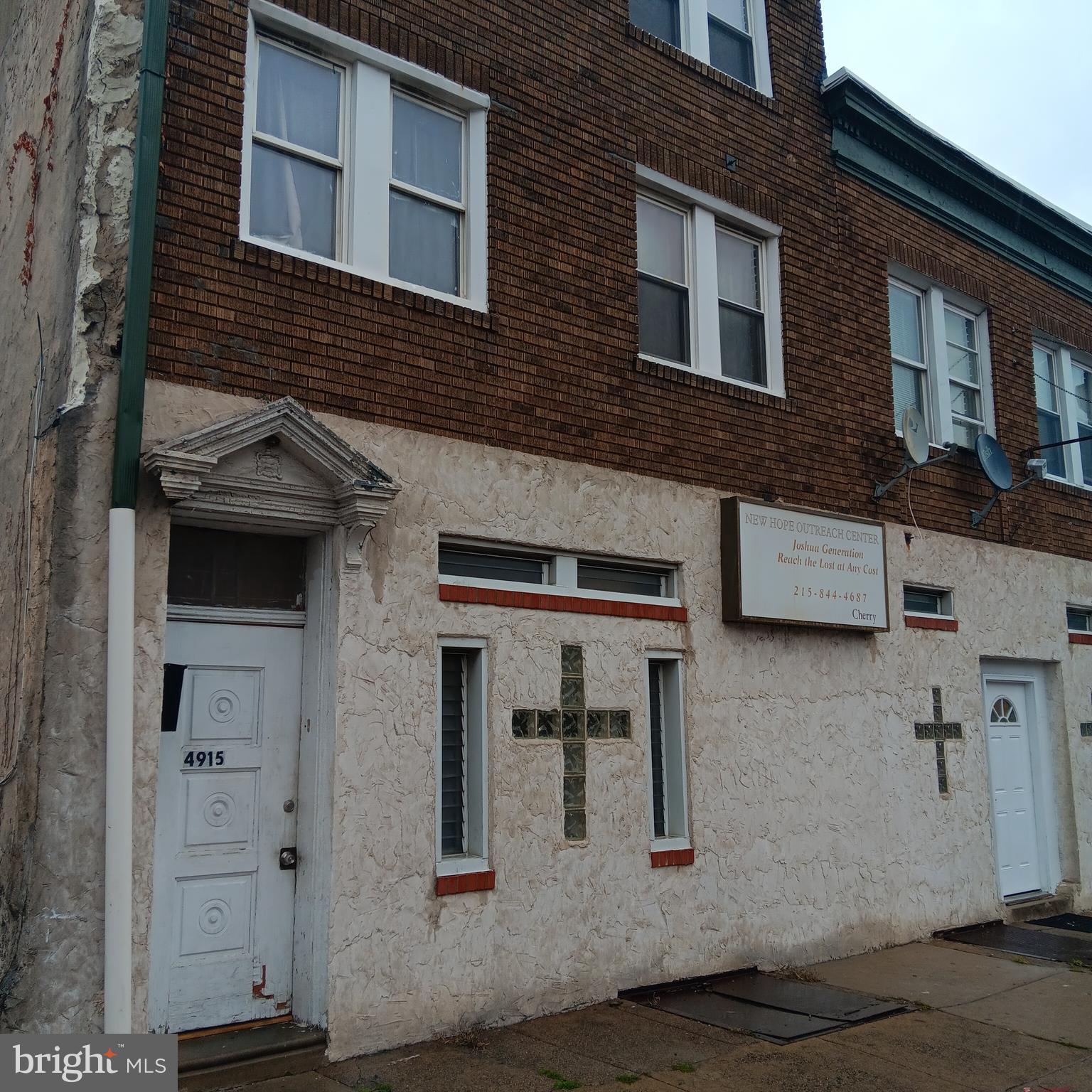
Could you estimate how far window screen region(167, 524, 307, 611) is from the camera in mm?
6230

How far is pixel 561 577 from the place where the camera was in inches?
302

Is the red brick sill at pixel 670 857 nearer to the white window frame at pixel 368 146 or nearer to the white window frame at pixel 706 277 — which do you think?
the white window frame at pixel 706 277

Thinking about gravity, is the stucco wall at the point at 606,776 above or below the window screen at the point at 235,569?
below

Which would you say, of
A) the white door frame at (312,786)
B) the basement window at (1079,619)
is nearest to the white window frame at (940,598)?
the basement window at (1079,619)

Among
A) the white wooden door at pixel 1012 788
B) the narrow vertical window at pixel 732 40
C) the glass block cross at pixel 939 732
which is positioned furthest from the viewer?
the white wooden door at pixel 1012 788

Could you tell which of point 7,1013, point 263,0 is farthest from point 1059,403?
point 7,1013

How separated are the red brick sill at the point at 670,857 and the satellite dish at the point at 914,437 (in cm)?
438

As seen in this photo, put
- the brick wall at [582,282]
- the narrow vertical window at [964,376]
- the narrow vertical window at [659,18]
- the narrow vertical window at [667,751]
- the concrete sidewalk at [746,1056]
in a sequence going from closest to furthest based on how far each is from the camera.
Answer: the concrete sidewalk at [746,1056] → the brick wall at [582,282] → the narrow vertical window at [667,751] → the narrow vertical window at [659,18] → the narrow vertical window at [964,376]

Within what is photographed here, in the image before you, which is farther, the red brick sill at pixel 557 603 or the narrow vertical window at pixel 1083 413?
the narrow vertical window at pixel 1083 413

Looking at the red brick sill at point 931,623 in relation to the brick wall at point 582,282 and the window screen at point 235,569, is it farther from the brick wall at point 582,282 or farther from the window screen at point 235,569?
the window screen at point 235,569

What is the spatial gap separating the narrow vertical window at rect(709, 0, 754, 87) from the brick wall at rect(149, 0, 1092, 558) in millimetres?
244

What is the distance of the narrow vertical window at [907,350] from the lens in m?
11.0

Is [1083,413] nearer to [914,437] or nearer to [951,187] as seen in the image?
[951,187]

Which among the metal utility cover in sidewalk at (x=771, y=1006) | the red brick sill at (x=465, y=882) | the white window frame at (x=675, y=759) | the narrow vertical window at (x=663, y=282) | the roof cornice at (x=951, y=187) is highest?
the roof cornice at (x=951, y=187)
